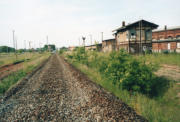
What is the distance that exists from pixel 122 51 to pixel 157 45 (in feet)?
90.3

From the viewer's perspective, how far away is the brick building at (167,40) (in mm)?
26594

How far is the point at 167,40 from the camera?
88.7 feet

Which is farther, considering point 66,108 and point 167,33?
point 167,33

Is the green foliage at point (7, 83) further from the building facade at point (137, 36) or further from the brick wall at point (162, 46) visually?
the brick wall at point (162, 46)

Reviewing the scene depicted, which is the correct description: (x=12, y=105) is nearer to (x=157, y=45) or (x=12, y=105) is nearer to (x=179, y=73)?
(x=179, y=73)

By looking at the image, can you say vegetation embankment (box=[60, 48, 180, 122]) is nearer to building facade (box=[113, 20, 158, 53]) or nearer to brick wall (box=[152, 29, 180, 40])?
building facade (box=[113, 20, 158, 53])

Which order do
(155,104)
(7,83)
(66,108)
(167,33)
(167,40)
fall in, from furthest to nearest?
(167,33), (167,40), (7,83), (155,104), (66,108)

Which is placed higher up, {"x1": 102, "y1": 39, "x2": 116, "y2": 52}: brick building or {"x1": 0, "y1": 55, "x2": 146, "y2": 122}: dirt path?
{"x1": 102, "y1": 39, "x2": 116, "y2": 52}: brick building

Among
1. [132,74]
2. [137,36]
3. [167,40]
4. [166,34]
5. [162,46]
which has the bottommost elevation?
[132,74]

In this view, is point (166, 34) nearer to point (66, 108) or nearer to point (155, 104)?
point (155, 104)

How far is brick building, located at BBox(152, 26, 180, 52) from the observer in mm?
26594

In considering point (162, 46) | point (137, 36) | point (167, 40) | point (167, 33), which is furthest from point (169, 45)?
point (167, 33)

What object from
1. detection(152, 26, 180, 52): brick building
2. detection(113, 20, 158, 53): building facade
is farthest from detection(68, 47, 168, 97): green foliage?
detection(152, 26, 180, 52): brick building

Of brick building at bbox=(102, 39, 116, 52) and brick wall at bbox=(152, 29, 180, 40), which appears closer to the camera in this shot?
brick wall at bbox=(152, 29, 180, 40)
